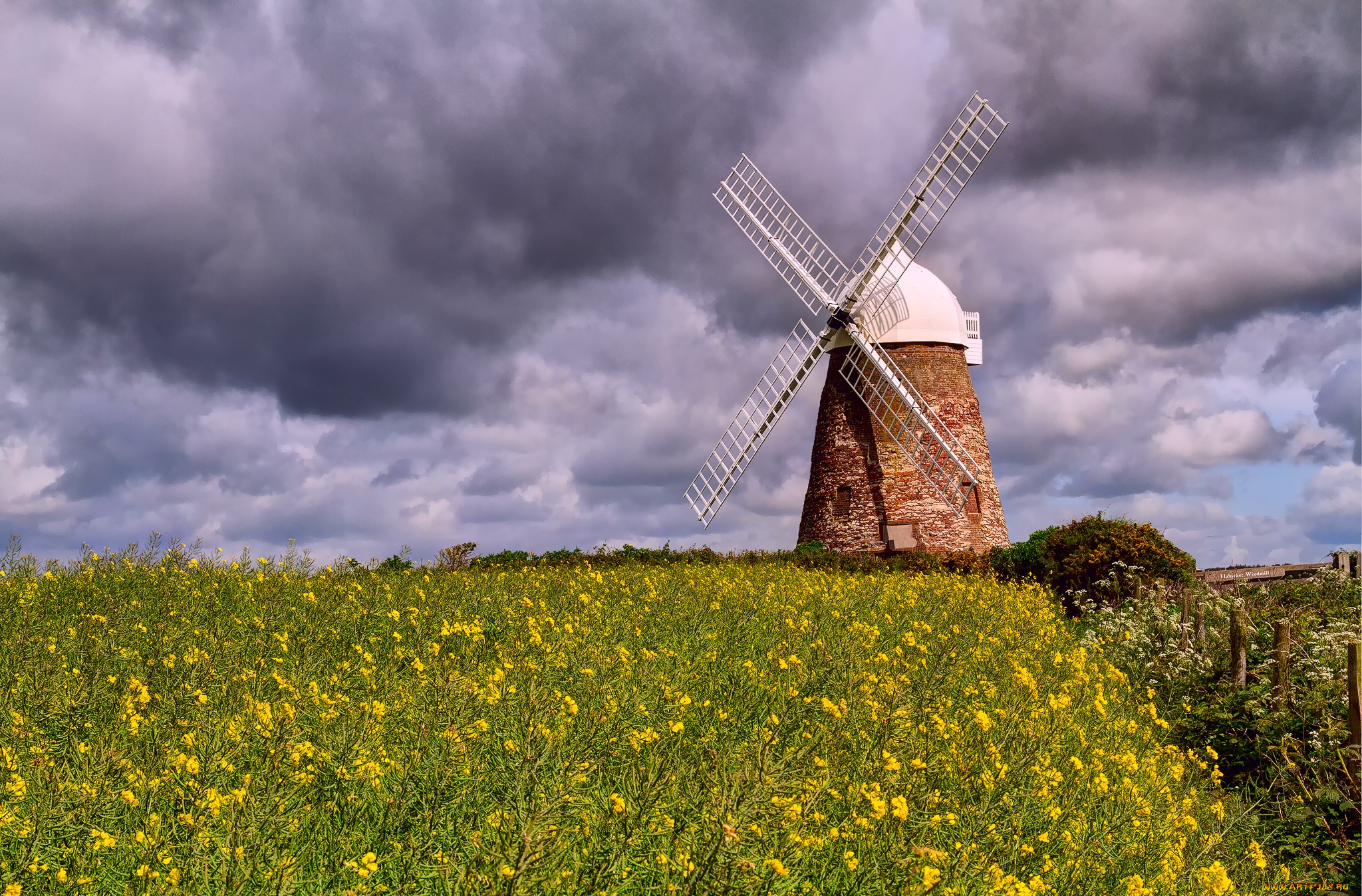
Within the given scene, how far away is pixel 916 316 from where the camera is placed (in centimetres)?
2166

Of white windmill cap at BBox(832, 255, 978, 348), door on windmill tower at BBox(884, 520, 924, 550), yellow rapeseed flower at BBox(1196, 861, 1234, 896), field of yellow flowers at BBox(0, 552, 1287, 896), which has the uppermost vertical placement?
white windmill cap at BBox(832, 255, 978, 348)

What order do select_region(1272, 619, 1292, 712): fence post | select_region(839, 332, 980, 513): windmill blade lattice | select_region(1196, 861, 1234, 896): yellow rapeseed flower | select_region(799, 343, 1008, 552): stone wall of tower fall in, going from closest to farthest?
select_region(1196, 861, 1234, 896): yellow rapeseed flower
select_region(1272, 619, 1292, 712): fence post
select_region(839, 332, 980, 513): windmill blade lattice
select_region(799, 343, 1008, 552): stone wall of tower

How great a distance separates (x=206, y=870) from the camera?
247 centimetres

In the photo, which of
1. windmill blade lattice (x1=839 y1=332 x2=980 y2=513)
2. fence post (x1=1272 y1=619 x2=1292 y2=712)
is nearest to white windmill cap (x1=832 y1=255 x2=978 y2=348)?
windmill blade lattice (x1=839 y1=332 x2=980 y2=513)

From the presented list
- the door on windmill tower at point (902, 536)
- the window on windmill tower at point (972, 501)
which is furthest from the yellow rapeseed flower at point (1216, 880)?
the window on windmill tower at point (972, 501)

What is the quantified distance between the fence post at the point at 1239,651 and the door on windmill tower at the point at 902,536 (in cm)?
1072

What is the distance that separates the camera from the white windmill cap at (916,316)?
21.4 meters

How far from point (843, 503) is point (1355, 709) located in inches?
557

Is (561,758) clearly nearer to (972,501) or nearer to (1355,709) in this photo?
(1355,709)

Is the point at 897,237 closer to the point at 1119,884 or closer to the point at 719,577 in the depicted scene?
the point at 719,577

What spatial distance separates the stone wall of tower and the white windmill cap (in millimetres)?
242

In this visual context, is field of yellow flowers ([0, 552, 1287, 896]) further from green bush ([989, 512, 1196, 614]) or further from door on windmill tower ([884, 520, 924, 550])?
door on windmill tower ([884, 520, 924, 550])

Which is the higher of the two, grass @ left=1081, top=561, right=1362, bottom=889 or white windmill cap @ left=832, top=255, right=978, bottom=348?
white windmill cap @ left=832, top=255, right=978, bottom=348

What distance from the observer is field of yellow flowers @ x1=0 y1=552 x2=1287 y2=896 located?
2.81m
